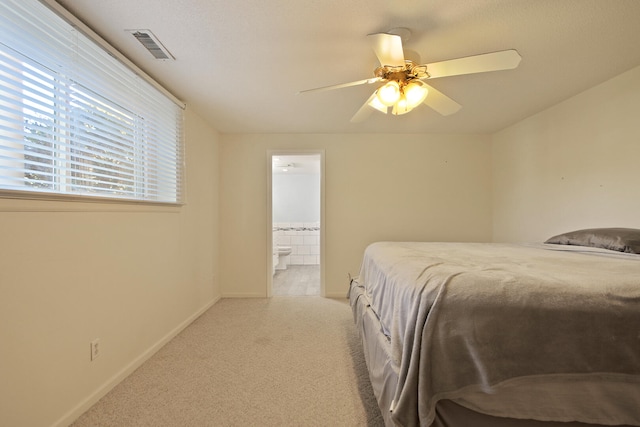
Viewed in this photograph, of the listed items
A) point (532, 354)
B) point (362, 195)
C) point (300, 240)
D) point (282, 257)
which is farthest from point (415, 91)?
point (300, 240)

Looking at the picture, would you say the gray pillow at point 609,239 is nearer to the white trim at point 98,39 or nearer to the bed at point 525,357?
the bed at point 525,357

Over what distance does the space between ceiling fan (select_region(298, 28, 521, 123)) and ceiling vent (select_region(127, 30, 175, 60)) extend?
1.05m

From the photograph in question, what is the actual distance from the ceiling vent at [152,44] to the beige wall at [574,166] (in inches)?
135

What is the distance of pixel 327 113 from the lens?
2.96 m

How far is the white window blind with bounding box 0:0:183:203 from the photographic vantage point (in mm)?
1209

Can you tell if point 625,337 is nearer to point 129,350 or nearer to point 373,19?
point 373,19

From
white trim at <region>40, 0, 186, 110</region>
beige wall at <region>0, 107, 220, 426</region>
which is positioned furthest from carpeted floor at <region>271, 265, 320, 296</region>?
white trim at <region>40, 0, 186, 110</region>

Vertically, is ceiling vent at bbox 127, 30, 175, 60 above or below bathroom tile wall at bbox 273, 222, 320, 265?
above

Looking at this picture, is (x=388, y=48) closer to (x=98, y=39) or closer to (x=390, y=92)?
(x=390, y=92)

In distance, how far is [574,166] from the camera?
2.56 meters

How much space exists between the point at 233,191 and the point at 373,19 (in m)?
2.76

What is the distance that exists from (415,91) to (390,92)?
6.3 inches

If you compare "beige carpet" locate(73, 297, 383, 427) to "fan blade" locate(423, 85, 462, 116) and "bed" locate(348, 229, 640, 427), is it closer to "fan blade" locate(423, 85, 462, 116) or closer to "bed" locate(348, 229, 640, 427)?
"bed" locate(348, 229, 640, 427)

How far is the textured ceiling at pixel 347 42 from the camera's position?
1.43 meters
